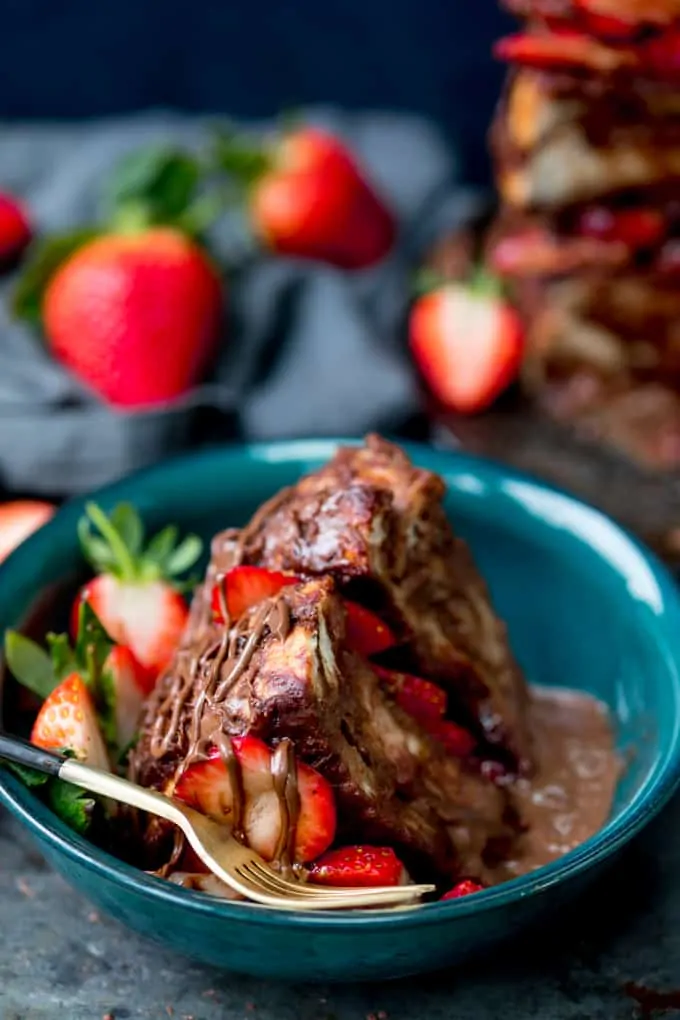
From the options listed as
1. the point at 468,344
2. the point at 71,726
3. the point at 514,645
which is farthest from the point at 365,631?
the point at 468,344

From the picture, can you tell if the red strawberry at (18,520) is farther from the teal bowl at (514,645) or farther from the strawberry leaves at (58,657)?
the strawberry leaves at (58,657)

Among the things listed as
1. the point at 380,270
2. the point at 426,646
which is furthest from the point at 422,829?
the point at 380,270

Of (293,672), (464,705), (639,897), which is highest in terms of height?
(293,672)

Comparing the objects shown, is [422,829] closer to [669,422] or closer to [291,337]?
[669,422]

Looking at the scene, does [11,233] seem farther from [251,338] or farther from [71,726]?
[71,726]

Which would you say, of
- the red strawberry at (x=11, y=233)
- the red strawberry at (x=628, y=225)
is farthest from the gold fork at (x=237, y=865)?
the red strawberry at (x=11, y=233)

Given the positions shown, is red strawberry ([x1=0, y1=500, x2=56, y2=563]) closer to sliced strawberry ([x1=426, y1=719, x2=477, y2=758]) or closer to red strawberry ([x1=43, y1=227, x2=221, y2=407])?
red strawberry ([x1=43, y1=227, x2=221, y2=407])

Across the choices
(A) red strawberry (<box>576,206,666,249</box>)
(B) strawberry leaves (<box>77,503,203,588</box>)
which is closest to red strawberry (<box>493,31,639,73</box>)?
(A) red strawberry (<box>576,206,666,249</box>)
